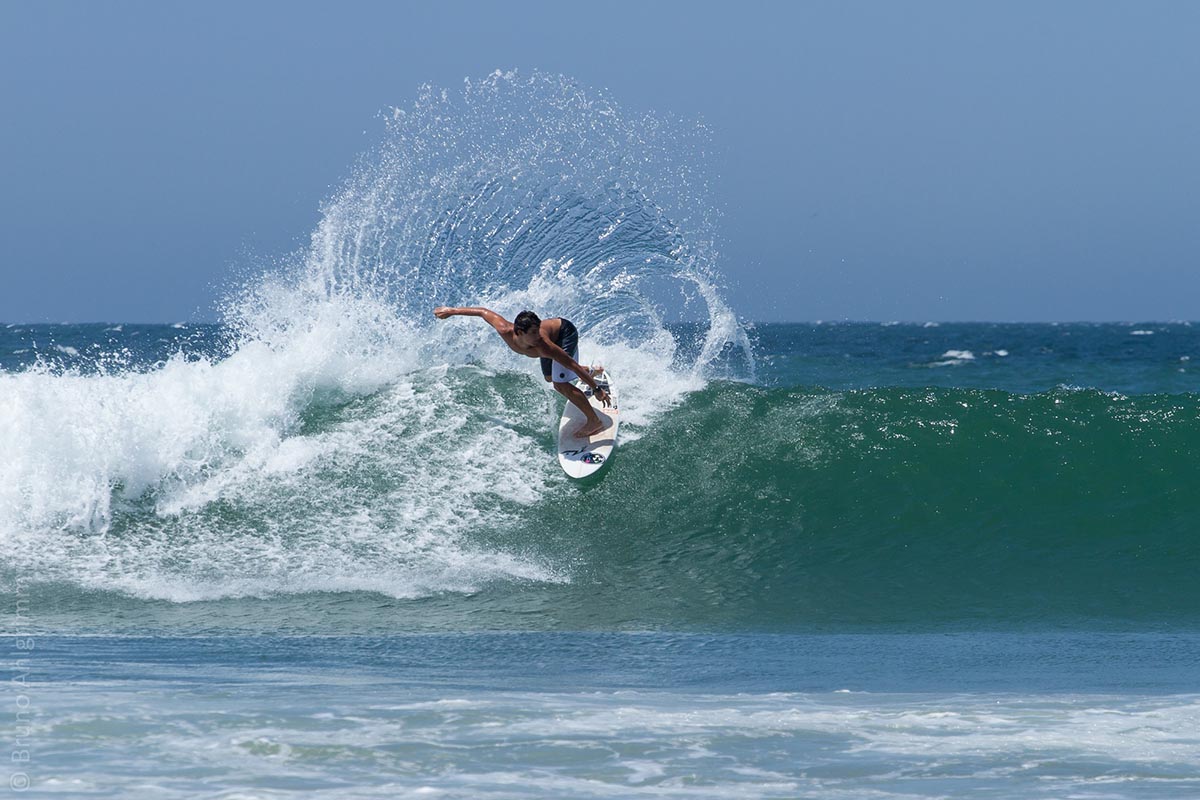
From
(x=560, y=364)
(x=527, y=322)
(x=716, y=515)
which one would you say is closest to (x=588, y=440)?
(x=560, y=364)

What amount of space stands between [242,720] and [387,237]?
27.4 feet

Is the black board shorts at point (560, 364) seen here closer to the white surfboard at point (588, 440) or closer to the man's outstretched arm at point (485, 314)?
the man's outstretched arm at point (485, 314)

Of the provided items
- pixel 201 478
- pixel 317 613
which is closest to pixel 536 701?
pixel 317 613

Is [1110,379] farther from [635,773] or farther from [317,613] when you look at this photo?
[635,773]

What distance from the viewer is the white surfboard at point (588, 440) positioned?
10312mm

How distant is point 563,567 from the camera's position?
879 centimetres

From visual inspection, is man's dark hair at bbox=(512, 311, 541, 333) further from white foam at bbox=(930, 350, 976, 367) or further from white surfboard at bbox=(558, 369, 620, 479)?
white foam at bbox=(930, 350, 976, 367)

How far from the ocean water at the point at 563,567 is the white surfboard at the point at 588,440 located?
0.60 ft

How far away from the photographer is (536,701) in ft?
17.3

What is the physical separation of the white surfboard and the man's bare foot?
0.10 ft

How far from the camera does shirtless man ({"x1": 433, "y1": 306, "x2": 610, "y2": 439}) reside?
30.4 feet

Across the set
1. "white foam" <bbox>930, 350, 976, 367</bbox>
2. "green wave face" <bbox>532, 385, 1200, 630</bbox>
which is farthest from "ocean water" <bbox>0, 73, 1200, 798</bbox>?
"white foam" <bbox>930, 350, 976, 367</bbox>

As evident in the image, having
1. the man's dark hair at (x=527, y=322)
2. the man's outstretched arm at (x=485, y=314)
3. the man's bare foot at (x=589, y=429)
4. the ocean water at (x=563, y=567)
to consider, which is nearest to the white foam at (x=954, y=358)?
the ocean water at (x=563, y=567)

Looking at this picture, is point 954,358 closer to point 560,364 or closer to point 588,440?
point 588,440
